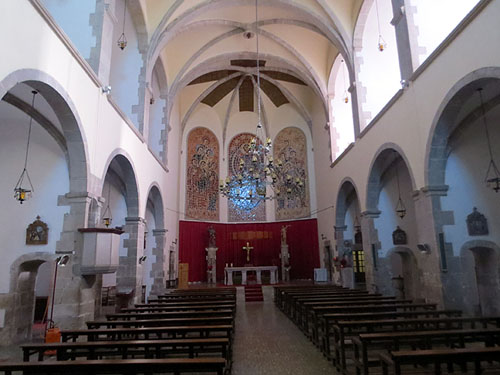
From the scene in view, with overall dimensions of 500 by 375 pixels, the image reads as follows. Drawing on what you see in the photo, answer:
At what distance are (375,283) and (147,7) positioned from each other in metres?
11.4

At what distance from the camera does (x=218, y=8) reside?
521 inches

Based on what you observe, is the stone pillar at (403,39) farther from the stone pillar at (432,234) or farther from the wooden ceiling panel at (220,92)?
the wooden ceiling panel at (220,92)

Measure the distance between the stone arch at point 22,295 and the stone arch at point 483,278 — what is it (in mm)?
9831

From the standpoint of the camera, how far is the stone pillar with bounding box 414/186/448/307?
7625 millimetres

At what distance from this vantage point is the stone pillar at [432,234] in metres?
7.62

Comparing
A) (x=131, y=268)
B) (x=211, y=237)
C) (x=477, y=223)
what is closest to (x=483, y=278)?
(x=477, y=223)

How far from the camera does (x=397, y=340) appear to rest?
4.20 m

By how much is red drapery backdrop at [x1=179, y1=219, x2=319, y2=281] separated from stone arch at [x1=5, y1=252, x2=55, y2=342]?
984cm

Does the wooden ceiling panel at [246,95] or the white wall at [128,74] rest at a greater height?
the wooden ceiling panel at [246,95]

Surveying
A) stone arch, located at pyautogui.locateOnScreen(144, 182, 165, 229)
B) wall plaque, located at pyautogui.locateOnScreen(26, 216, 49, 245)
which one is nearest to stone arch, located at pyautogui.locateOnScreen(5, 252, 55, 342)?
wall plaque, located at pyautogui.locateOnScreen(26, 216, 49, 245)

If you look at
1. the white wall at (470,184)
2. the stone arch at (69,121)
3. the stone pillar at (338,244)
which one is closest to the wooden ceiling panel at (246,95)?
the stone pillar at (338,244)

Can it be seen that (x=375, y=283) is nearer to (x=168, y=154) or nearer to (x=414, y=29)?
(x=414, y=29)

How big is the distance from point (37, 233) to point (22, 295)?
5.27ft

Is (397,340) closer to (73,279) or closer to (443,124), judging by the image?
(443,124)
